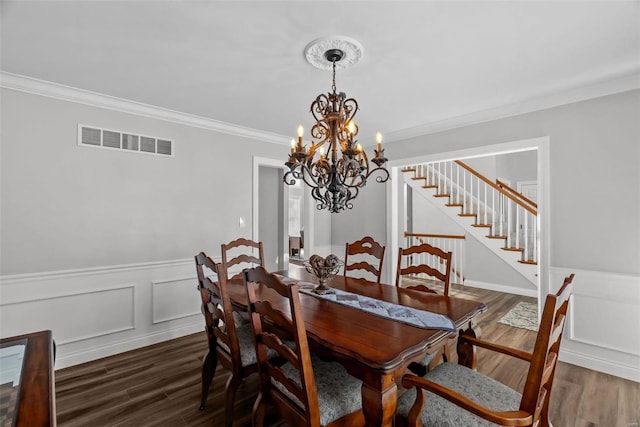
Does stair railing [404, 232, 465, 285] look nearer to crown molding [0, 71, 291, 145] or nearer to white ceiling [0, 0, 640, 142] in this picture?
white ceiling [0, 0, 640, 142]

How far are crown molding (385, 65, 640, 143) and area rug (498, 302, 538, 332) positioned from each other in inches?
98.6

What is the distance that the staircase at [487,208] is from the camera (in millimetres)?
4918

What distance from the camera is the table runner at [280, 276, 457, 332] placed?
61.8 inches

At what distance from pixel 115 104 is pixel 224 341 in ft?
8.47

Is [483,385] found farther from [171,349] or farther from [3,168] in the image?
[3,168]

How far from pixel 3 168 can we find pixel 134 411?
87.3 inches

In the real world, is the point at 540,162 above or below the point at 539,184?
above

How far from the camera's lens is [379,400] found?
1234 mm

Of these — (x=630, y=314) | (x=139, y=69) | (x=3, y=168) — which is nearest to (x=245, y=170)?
(x=139, y=69)

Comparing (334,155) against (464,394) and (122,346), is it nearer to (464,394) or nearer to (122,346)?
(464,394)

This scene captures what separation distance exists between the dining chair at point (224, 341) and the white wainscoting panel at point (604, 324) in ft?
9.59

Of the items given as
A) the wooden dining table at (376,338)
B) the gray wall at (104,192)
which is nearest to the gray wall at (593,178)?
the wooden dining table at (376,338)

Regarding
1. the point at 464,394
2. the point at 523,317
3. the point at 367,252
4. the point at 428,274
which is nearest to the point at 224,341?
the point at 464,394

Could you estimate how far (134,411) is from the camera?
2096 millimetres
